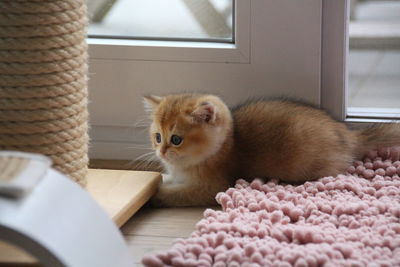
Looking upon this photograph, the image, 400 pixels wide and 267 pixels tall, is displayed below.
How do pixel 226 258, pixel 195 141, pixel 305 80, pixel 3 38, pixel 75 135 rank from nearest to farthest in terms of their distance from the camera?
pixel 226 258, pixel 3 38, pixel 75 135, pixel 195 141, pixel 305 80

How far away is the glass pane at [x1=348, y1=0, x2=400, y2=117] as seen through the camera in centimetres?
209

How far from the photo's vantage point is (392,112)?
1894 mm

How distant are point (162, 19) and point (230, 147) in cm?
43

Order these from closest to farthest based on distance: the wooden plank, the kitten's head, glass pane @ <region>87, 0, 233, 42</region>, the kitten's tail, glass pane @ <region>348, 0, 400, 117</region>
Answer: the wooden plank
the kitten's head
the kitten's tail
glass pane @ <region>87, 0, 233, 42</region>
glass pane @ <region>348, 0, 400, 117</region>

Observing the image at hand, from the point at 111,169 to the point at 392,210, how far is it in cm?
71

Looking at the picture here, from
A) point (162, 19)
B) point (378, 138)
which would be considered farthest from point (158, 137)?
point (378, 138)

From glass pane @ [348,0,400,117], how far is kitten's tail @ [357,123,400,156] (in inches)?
5.9

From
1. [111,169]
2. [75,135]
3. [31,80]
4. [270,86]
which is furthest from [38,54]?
[270,86]

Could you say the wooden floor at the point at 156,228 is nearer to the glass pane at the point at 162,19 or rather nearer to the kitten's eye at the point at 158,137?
the kitten's eye at the point at 158,137

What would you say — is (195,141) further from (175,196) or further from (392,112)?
(392,112)

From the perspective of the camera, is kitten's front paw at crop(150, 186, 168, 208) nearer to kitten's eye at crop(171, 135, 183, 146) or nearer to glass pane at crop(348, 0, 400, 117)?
kitten's eye at crop(171, 135, 183, 146)

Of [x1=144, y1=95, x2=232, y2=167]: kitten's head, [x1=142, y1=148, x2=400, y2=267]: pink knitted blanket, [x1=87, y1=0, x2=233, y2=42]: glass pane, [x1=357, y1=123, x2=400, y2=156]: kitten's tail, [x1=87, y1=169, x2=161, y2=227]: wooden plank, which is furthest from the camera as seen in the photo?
[x1=87, y1=0, x2=233, y2=42]: glass pane

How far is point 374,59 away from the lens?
2.61 meters

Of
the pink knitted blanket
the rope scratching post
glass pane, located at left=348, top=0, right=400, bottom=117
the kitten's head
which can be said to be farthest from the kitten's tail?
the rope scratching post
